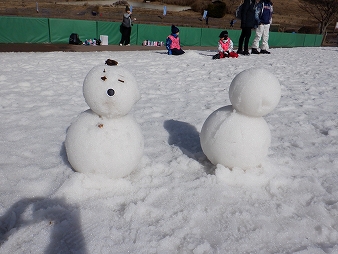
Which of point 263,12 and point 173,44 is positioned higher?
point 263,12

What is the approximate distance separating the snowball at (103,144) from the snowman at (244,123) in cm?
75

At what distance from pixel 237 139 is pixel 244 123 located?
155mm

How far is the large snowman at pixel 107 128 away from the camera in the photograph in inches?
88.0

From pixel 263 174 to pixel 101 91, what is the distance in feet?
5.29

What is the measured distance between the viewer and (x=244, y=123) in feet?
8.22

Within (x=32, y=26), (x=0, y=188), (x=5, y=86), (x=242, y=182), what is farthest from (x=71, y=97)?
(x=32, y=26)

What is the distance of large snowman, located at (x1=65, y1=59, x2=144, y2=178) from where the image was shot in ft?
A: 7.34

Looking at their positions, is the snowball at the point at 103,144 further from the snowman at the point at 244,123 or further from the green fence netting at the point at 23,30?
the green fence netting at the point at 23,30

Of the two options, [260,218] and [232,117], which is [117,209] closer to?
[260,218]

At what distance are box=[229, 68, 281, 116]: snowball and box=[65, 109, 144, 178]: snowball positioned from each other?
3.18 ft

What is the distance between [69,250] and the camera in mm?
1800

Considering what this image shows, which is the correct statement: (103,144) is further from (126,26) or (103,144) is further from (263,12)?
(126,26)

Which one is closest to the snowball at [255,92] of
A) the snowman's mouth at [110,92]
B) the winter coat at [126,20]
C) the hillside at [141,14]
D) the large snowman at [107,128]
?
the large snowman at [107,128]

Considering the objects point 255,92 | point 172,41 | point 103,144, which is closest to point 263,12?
point 172,41
